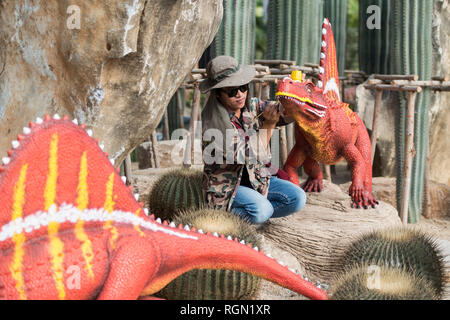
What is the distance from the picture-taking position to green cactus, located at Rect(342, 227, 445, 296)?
295 cm

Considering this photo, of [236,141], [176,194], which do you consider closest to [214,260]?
[236,141]

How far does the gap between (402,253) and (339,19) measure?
6451 millimetres

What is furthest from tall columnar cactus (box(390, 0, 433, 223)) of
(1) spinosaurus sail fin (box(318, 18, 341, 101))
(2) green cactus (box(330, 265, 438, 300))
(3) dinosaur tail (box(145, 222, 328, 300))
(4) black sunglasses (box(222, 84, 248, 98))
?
(3) dinosaur tail (box(145, 222, 328, 300))

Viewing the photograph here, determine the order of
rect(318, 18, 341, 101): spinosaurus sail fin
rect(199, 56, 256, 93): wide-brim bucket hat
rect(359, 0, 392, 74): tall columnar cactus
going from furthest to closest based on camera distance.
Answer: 1. rect(359, 0, 392, 74): tall columnar cactus
2. rect(318, 18, 341, 101): spinosaurus sail fin
3. rect(199, 56, 256, 93): wide-brim bucket hat

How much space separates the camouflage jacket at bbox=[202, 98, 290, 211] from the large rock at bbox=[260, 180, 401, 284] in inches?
21.9

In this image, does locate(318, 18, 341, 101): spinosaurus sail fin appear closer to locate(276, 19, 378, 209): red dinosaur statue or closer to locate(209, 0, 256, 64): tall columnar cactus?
locate(276, 19, 378, 209): red dinosaur statue

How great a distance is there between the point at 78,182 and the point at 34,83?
140 cm

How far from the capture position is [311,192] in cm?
448

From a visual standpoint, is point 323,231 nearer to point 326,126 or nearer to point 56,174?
point 326,126

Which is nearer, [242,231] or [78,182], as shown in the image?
[78,182]

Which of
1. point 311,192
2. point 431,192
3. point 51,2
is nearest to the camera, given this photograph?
point 51,2

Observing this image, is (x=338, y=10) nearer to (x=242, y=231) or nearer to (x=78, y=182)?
(x=242, y=231)

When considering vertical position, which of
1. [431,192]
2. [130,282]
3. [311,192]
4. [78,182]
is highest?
[78,182]
